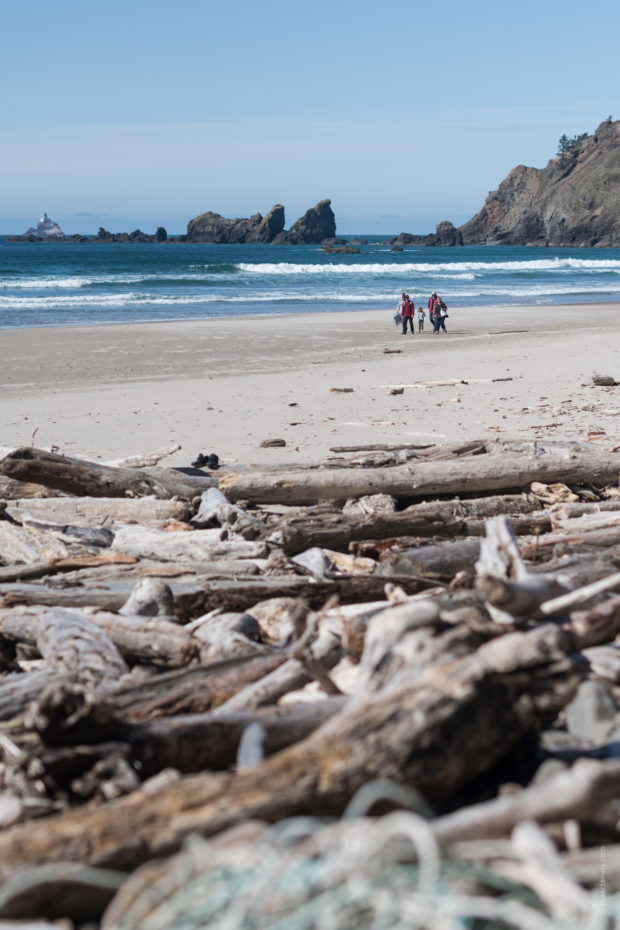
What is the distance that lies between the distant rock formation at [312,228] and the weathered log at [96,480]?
145 m

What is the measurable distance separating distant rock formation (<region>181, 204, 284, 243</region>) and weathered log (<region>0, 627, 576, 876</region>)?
487 feet

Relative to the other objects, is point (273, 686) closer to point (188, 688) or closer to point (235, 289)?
point (188, 688)

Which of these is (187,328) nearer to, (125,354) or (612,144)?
(125,354)

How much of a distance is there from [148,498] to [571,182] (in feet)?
520

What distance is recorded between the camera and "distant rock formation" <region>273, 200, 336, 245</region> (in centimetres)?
14700

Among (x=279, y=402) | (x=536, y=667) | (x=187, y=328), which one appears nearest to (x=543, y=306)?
(x=187, y=328)

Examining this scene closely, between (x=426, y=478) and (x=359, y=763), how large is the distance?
12.7 ft

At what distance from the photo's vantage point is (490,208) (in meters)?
175

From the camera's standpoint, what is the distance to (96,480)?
248 inches

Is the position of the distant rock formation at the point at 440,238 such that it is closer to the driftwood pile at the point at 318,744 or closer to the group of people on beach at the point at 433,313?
the group of people on beach at the point at 433,313

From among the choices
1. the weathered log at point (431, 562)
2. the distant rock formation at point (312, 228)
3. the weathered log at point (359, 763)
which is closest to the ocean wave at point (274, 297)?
the weathered log at point (431, 562)

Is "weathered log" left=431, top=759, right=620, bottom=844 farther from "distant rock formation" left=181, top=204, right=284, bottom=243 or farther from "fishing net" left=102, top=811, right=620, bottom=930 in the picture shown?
"distant rock formation" left=181, top=204, right=284, bottom=243

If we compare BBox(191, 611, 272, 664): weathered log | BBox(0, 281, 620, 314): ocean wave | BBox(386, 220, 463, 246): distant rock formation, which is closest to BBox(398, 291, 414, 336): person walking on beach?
BBox(0, 281, 620, 314): ocean wave

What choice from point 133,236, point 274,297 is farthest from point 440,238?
point 274,297
